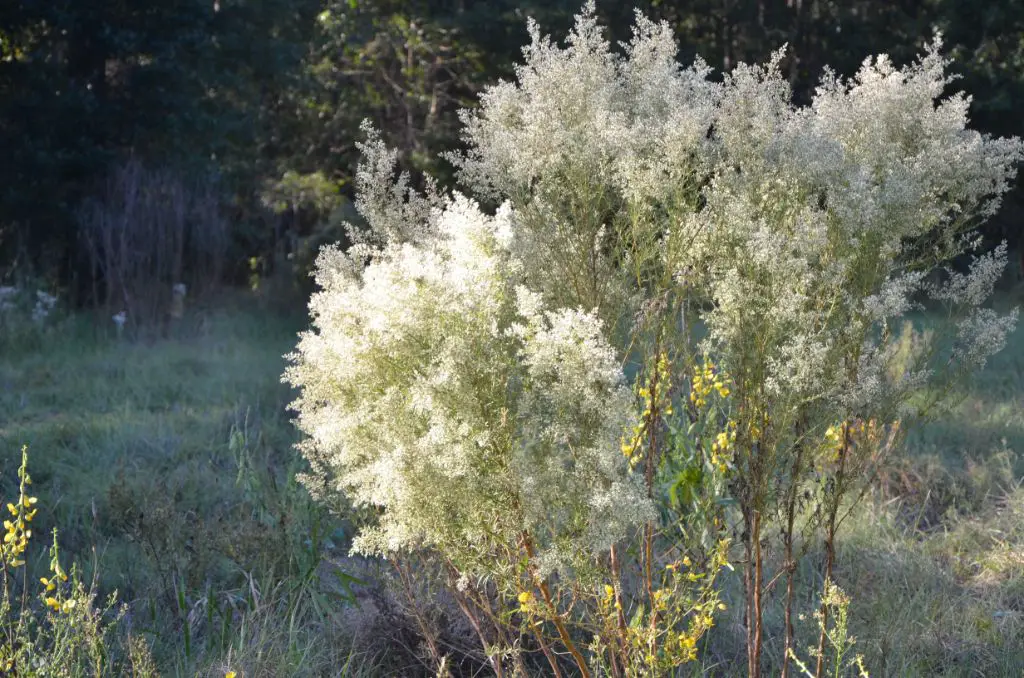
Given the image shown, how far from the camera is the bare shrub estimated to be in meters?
10.5

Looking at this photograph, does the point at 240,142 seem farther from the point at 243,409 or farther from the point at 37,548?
the point at 37,548

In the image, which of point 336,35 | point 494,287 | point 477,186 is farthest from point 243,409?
point 336,35

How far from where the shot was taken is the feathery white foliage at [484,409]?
215cm

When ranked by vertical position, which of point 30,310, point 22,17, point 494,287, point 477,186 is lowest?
point 30,310

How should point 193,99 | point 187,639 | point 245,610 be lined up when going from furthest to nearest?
point 193,99 < point 245,610 < point 187,639

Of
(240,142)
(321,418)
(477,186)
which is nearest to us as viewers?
(321,418)

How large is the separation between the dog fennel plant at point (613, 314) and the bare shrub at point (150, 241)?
8.06 m

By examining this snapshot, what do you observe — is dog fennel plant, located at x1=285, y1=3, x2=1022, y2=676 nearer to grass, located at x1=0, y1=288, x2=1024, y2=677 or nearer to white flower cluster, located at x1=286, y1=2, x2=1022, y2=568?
white flower cluster, located at x1=286, y1=2, x2=1022, y2=568

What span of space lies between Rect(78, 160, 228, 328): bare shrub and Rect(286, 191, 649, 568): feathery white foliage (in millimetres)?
8607

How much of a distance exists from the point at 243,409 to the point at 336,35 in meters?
10.1

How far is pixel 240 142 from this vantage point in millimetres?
14711

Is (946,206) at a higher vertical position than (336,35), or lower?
lower

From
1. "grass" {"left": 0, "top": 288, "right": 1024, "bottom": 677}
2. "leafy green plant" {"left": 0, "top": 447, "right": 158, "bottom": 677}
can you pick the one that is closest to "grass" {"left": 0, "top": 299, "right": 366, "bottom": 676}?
"grass" {"left": 0, "top": 288, "right": 1024, "bottom": 677}

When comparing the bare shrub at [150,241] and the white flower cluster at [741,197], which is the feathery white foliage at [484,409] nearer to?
the white flower cluster at [741,197]
